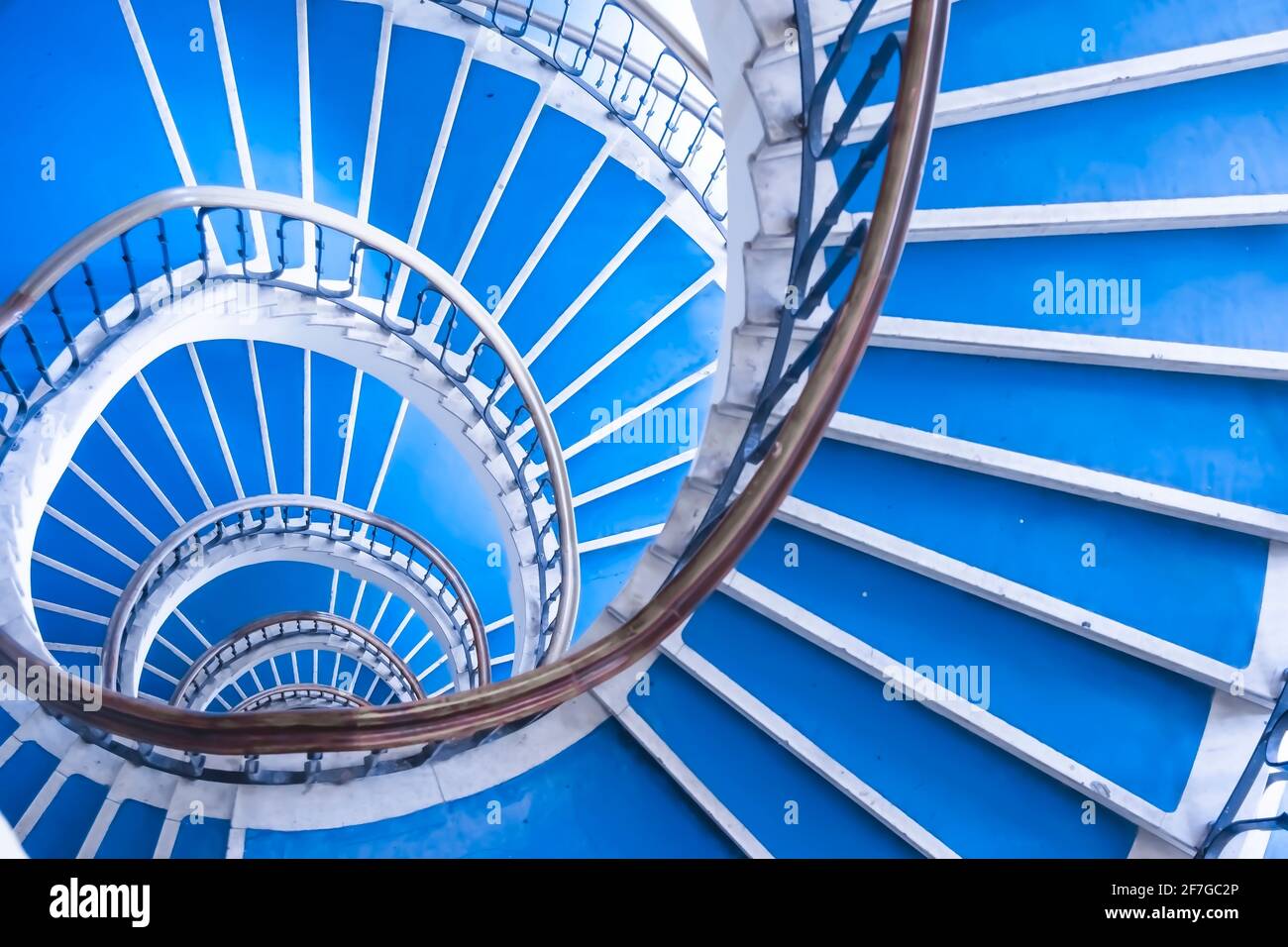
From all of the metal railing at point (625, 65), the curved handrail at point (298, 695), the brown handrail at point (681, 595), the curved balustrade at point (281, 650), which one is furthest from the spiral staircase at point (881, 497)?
the curved handrail at point (298, 695)

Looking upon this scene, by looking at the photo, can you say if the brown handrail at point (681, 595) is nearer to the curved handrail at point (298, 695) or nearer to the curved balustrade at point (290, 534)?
the curved balustrade at point (290, 534)

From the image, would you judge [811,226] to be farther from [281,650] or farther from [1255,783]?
[281,650]

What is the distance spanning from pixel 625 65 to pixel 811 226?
12.3 feet

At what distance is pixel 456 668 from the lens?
29.7 ft

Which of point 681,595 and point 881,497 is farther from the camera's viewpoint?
point 881,497

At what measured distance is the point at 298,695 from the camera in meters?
12.7

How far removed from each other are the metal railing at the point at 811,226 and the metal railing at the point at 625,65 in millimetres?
3021

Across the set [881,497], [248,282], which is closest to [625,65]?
[248,282]

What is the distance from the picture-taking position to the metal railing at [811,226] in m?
2.63

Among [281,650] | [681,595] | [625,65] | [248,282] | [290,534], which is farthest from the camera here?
[281,650]

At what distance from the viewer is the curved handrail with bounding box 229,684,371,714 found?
40.2 feet

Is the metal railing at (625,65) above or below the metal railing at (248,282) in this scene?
above

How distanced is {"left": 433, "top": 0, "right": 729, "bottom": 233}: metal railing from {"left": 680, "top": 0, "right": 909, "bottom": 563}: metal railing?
3021 mm
